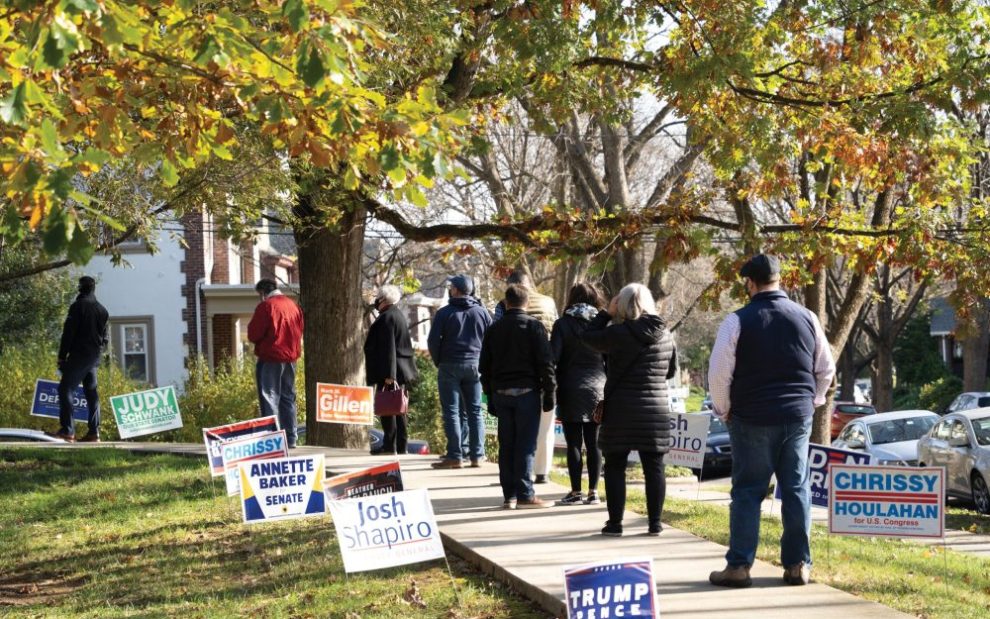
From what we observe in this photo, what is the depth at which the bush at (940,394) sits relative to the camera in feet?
152

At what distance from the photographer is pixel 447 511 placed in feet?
33.6

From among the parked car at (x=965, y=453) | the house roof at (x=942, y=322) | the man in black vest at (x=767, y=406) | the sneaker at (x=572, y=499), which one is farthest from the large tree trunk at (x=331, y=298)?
the house roof at (x=942, y=322)

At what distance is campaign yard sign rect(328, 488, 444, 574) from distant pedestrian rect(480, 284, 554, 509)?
275 cm

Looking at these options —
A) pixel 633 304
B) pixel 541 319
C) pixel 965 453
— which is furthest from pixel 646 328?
pixel 965 453

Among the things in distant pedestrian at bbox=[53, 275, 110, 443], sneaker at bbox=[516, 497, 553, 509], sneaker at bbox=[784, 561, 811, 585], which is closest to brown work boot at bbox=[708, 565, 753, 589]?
sneaker at bbox=[784, 561, 811, 585]

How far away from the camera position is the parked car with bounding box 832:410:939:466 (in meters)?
24.7

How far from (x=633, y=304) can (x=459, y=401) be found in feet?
15.3

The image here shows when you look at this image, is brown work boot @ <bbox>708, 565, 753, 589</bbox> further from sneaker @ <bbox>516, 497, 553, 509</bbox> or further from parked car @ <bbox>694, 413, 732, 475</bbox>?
parked car @ <bbox>694, 413, 732, 475</bbox>

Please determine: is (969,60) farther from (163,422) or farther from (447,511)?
(163,422)

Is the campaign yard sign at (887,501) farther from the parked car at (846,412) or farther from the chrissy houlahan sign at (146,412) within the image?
the parked car at (846,412)

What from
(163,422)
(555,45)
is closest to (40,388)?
(163,422)

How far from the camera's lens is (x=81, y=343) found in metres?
15.7

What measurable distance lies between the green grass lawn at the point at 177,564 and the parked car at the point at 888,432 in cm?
1556

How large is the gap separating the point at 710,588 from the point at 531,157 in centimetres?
2490
